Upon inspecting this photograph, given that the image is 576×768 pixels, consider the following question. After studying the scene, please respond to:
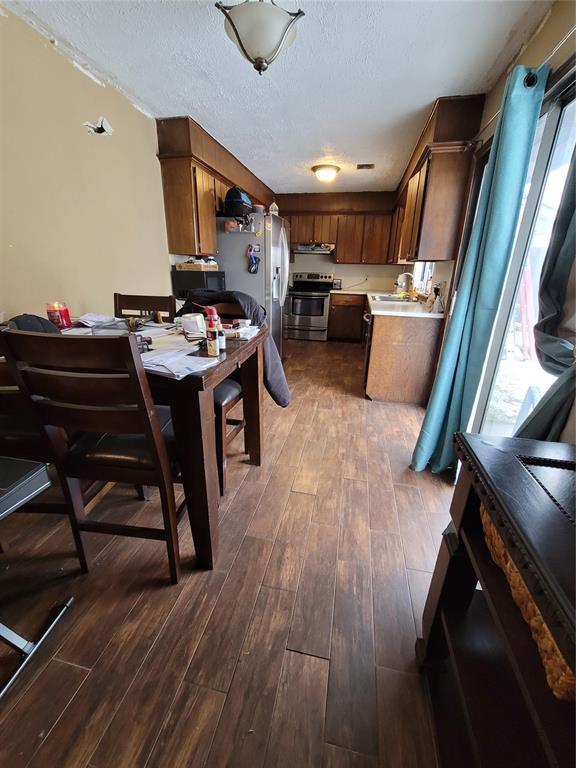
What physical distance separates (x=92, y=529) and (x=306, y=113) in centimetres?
313

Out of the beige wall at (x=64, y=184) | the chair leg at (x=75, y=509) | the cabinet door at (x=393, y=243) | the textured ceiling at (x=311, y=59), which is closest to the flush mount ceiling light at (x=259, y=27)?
the textured ceiling at (x=311, y=59)

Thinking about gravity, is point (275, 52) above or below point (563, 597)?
above

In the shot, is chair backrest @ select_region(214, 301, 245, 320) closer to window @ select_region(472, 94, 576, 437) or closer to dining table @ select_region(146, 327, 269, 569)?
dining table @ select_region(146, 327, 269, 569)

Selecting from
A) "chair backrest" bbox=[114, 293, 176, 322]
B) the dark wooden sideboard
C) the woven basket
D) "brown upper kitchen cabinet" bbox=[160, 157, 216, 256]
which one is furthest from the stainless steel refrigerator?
the woven basket

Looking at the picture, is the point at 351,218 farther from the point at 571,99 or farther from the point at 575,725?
the point at 575,725

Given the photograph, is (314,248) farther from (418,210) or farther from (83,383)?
(83,383)

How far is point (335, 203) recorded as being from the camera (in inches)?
199

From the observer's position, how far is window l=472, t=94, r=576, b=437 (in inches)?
55.3

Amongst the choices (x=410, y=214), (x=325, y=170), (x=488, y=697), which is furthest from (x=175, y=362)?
(x=325, y=170)

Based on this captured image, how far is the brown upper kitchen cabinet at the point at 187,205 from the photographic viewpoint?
2779mm

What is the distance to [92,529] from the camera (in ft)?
3.86

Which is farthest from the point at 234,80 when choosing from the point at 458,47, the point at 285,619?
the point at 285,619

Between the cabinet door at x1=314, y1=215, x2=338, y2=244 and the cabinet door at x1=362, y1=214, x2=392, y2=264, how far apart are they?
0.51 metres

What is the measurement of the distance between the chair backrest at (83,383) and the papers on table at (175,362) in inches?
3.8
